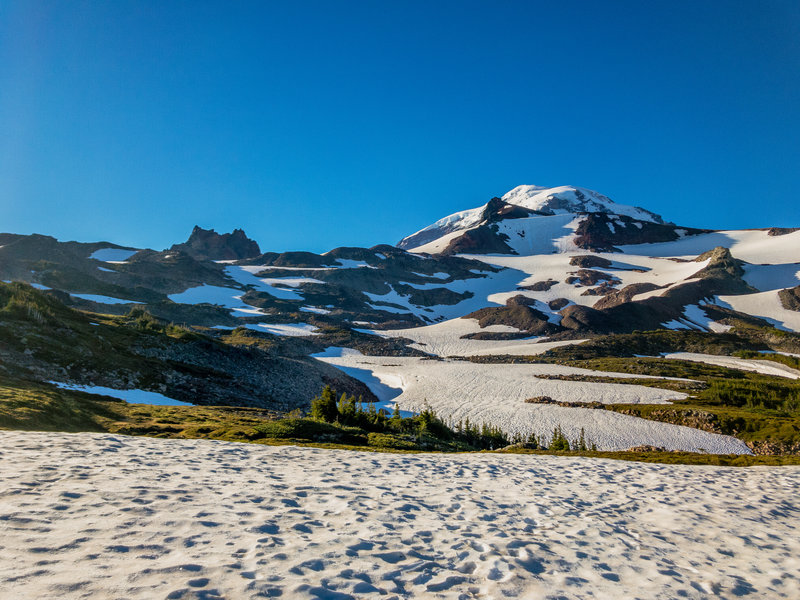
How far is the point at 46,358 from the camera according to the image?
27.6 meters

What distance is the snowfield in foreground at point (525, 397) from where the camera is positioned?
38219mm

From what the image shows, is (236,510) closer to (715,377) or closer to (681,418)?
(681,418)

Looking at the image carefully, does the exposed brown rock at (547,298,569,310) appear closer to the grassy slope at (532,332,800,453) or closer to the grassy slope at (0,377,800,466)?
the grassy slope at (532,332,800,453)

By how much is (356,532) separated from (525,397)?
2018 inches

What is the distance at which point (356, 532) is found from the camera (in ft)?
24.2

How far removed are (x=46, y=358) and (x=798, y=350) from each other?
13750 cm

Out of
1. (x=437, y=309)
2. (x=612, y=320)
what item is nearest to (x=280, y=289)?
(x=437, y=309)

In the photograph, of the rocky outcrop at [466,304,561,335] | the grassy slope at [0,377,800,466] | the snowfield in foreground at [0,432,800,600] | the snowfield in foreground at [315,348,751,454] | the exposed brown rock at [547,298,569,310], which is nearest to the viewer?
the snowfield in foreground at [0,432,800,600]

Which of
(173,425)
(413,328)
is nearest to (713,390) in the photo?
(173,425)

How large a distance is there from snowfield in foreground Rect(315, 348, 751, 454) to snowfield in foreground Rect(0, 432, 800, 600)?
27.7 meters

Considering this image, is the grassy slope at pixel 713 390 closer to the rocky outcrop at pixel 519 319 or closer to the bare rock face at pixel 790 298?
the rocky outcrop at pixel 519 319

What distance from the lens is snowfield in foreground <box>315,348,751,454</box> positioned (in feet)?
125

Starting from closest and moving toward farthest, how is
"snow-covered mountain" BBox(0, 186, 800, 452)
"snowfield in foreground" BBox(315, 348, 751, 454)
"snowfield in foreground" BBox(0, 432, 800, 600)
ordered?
"snowfield in foreground" BBox(0, 432, 800, 600) → "snowfield in foreground" BBox(315, 348, 751, 454) → "snow-covered mountain" BBox(0, 186, 800, 452)

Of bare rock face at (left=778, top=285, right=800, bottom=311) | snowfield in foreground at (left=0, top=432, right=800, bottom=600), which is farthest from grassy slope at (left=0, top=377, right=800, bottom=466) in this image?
bare rock face at (left=778, top=285, right=800, bottom=311)
